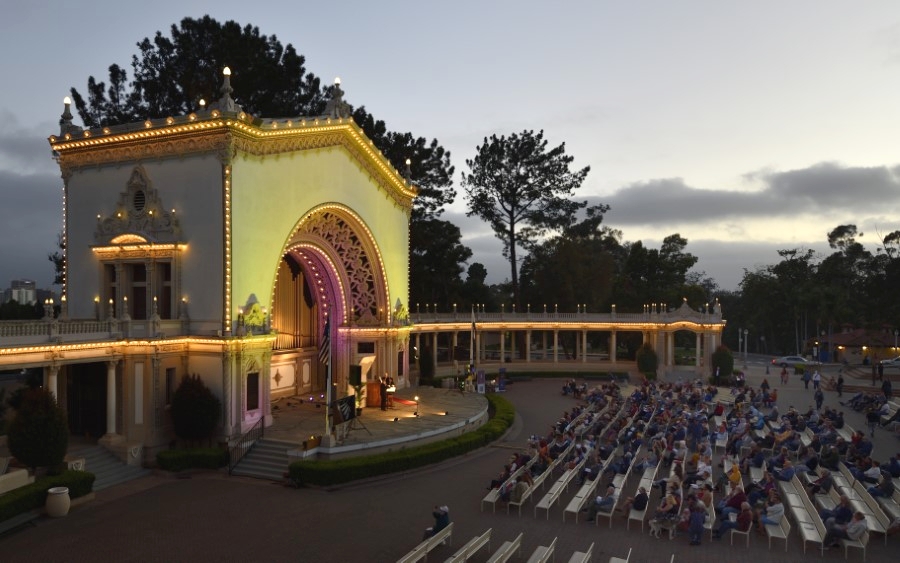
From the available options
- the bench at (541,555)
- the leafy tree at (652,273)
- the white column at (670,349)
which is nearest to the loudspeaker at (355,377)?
the bench at (541,555)

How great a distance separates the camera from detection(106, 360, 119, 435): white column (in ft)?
71.1

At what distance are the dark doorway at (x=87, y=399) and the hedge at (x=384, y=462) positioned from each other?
8.61 meters

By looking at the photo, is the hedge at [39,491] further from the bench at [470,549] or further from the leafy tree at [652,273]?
the leafy tree at [652,273]

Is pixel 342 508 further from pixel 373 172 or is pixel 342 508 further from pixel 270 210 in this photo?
pixel 373 172

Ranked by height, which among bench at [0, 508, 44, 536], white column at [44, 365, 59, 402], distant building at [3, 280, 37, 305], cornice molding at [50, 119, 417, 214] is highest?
cornice molding at [50, 119, 417, 214]

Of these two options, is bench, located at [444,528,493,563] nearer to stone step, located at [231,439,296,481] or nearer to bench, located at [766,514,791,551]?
bench, located at [766,514,791,551]

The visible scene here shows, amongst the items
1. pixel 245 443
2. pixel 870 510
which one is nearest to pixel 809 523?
pixel 870 510

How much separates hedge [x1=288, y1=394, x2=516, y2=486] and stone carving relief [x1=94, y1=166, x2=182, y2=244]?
10827 mm

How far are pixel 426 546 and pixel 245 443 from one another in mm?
12370

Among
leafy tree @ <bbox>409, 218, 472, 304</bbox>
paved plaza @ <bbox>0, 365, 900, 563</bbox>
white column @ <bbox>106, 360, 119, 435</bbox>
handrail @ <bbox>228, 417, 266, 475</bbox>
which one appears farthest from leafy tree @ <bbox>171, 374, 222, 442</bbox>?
leafy tree @ <bbox>409, 218, 472, 304</bbox>

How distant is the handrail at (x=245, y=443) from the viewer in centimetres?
2230

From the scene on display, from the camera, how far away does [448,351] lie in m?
55.9

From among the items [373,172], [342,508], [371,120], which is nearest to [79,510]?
[342,508]

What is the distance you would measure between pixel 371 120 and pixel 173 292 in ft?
94.5
